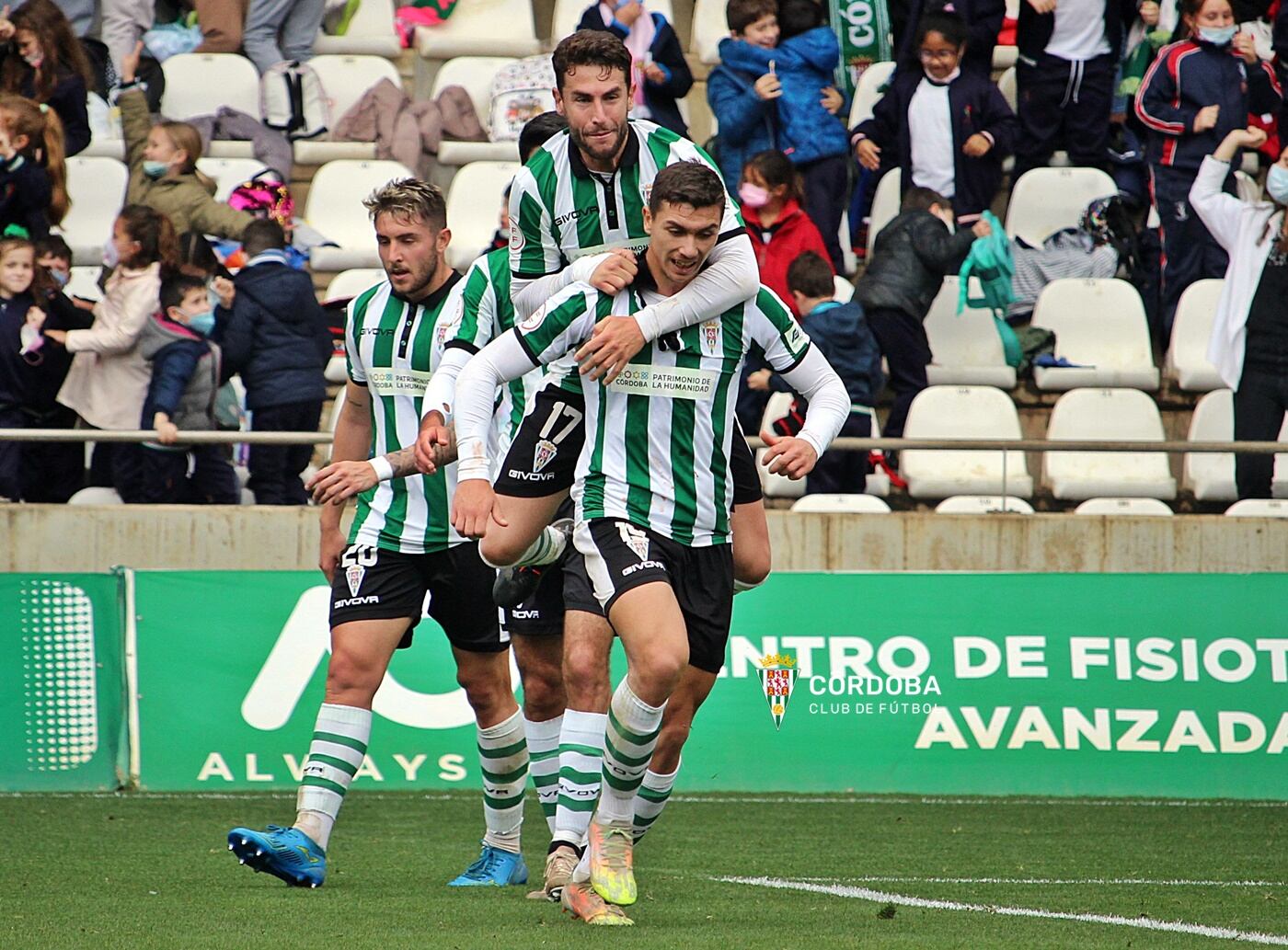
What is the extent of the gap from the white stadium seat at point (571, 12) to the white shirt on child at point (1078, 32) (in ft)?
9.42

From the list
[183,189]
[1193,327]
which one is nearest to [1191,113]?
[1193,327]

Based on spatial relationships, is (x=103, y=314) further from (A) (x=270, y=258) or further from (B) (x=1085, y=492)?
(B) (x=1085, y=492)

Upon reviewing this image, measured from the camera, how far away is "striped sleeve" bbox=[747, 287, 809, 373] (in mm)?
5883

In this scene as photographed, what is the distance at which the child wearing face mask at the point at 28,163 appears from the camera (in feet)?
37.2

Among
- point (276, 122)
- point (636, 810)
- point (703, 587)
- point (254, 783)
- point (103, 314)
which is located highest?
point (276, 122)

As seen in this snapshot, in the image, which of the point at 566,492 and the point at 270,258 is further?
the point at 270,258

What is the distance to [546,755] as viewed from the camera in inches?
266

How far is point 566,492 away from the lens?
6.10m

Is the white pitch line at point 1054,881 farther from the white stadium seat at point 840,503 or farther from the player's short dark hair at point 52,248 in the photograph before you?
the player's short dark hair at point 52,248

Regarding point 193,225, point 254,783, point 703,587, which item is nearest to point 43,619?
point 254,783

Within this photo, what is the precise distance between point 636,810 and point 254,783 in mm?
3872

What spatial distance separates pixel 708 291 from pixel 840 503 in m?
5.71

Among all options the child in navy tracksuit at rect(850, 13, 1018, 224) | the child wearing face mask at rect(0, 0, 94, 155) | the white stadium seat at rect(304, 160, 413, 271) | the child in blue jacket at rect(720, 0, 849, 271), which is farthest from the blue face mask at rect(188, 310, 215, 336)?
the child in navy tracksuit at rect(850, 13, 1018, 224)

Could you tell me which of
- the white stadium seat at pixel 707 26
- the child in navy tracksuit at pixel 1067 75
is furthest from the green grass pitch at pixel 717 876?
the white stadium seat at pixel 707 26
